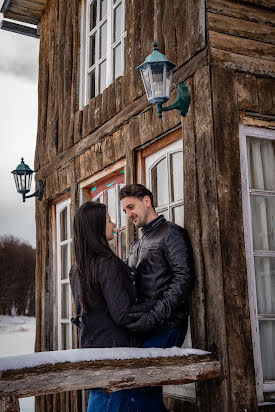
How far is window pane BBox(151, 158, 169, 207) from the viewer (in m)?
4.70

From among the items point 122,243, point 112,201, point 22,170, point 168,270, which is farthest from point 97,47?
point 168,270

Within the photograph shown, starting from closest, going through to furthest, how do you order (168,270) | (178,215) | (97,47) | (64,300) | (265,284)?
(168,270)
(265,284)
(178,215)
(97,47)
(64,300)

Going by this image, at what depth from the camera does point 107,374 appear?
3.15 m

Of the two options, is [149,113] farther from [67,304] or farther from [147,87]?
[67,304]

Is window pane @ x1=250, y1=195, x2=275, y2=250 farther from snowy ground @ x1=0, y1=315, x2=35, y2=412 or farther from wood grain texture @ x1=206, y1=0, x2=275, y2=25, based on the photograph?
→ snowy ground @ x1=0, y1=315, x2=35, y2=412

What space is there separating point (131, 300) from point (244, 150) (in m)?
1.46

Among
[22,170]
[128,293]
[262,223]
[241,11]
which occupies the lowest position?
[128,293]

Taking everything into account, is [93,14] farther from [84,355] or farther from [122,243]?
[84,355]

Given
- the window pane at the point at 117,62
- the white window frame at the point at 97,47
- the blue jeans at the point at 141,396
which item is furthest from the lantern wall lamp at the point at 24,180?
the blue jeans at the point at 141,396

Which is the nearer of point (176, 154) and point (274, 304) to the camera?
point (274, 304)

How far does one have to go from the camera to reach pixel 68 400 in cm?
623

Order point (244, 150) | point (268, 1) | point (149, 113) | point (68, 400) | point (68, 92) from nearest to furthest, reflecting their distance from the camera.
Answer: point (244, 150), point (268, 1), point (149, 113), point (68, 400), point (68, 92)

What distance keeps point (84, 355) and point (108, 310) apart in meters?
0.41

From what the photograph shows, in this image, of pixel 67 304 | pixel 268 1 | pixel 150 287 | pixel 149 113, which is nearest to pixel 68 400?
pixel 67 304
